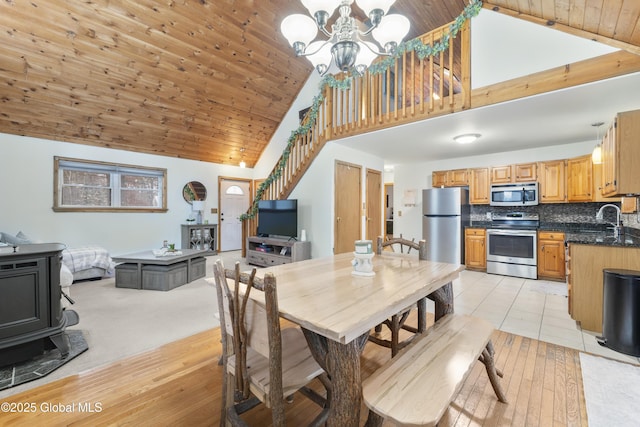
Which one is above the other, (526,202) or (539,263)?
(526,202)

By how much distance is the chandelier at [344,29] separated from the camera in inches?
77.7

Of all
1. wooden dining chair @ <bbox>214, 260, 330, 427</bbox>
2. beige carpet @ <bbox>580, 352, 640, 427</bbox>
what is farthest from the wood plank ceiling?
wooden dining chair @ <bbox>214, 260, 330, 427</bbox>

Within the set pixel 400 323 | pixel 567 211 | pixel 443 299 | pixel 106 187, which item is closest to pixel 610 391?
pixel 443 299

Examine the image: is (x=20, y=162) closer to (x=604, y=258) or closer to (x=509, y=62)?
(x=509, y=62)

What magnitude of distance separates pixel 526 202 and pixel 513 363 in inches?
150

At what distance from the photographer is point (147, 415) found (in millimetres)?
1593

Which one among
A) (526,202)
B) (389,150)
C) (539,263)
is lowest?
(539,263)

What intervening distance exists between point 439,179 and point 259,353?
571 centimetres

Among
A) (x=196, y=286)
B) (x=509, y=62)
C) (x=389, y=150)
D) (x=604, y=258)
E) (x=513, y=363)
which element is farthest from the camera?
(x=389, y=150)

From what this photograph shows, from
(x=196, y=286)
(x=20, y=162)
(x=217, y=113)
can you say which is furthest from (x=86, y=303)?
(x=217, y=113)

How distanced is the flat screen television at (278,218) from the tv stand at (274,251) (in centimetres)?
16

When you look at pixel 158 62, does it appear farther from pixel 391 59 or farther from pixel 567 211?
pixel 567 211

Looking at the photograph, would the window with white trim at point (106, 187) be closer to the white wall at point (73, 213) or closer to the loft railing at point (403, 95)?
the white wall at point (73, 213)

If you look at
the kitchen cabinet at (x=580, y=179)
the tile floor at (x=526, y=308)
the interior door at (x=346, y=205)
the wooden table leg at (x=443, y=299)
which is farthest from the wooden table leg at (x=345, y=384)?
the kitchen cabinet at (x=580, y=179)
